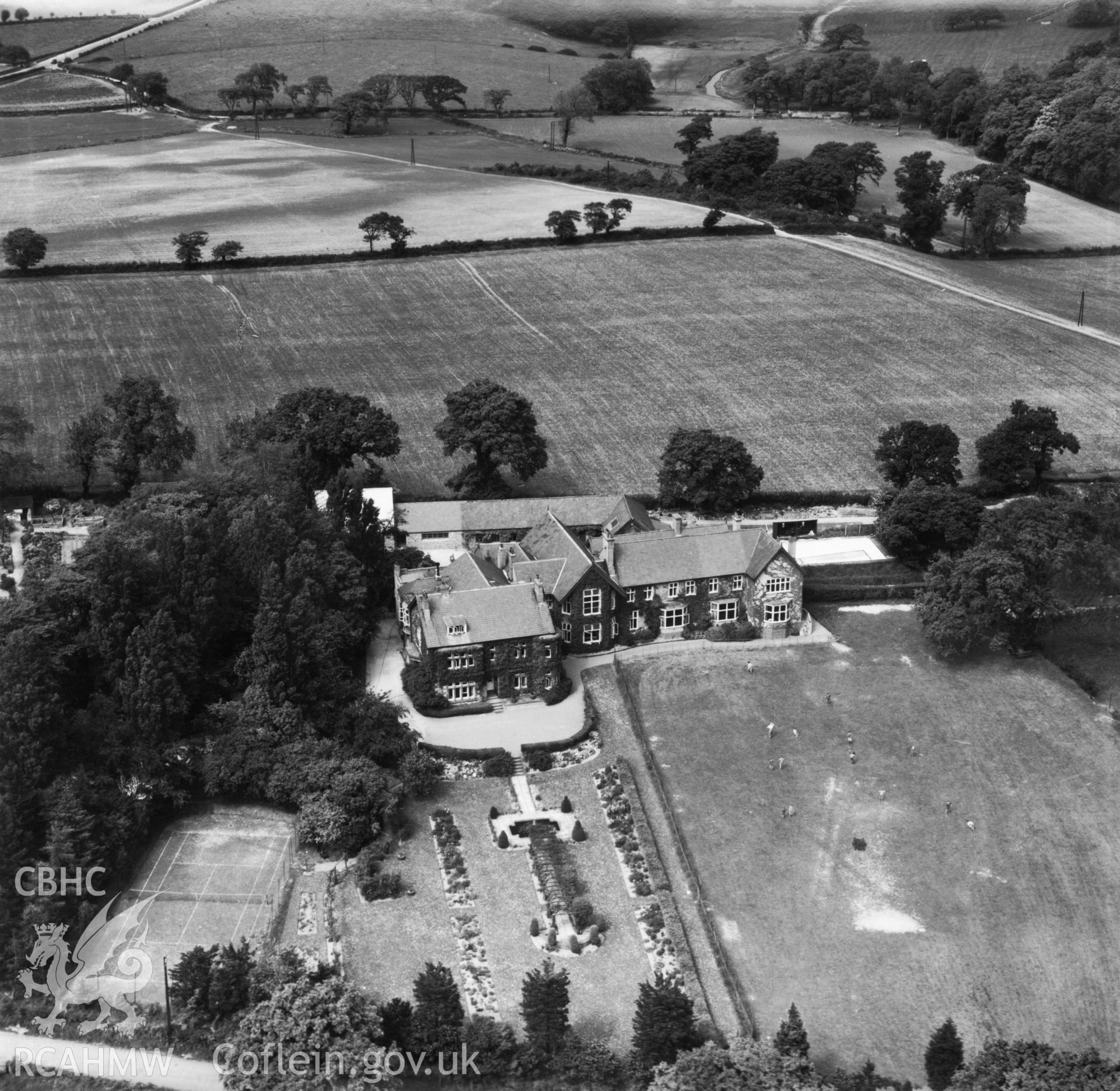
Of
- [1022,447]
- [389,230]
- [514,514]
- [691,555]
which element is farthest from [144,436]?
[1022,447]

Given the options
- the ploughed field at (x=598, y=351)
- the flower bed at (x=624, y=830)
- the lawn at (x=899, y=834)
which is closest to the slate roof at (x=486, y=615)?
the lawn at (x=899, y=834)

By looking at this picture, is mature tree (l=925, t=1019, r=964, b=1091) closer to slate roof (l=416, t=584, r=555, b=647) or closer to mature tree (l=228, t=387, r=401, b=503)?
slate roof (l=416, t=584, r=555, b=647)

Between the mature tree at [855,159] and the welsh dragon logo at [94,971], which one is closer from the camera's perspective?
the welsh dragon logo at [94,971]

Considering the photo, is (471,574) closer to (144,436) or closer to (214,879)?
(214,879)

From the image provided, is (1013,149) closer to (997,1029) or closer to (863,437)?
(863,437)

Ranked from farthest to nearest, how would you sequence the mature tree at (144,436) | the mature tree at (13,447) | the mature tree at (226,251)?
the mature tree at (226,251) → the mature tree at (144,436) → the mature tree at (13,447)

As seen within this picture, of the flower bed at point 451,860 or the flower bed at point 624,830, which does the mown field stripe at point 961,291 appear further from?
the flower bed at point 451,860

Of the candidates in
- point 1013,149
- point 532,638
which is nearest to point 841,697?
point 532,638

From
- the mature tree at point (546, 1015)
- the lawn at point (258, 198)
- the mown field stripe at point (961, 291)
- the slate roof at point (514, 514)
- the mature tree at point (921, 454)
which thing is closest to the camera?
Result: the mature tree at point (546, 1015)
